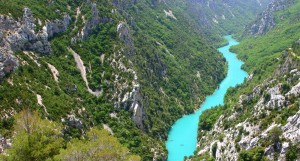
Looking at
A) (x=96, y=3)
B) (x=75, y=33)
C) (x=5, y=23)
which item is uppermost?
(x=96, y=3)

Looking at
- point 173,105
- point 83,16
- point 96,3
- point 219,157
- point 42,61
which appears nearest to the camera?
point 219,157

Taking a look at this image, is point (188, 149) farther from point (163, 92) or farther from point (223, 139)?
point (163, 92)

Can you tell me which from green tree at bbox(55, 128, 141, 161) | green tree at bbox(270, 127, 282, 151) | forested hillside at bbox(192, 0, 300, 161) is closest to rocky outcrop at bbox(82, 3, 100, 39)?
forested hillside at bbox(192, 0, 300, 161)

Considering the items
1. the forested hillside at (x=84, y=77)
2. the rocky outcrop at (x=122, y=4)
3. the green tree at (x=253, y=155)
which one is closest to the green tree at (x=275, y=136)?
the green tree at (x=253, y=155)

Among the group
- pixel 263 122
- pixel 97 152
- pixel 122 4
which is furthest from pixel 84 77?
pixel 122 4

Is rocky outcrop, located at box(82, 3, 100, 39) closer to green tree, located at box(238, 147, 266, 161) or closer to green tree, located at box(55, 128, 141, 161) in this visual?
green tree, located at box(238, 147, 266, 161)

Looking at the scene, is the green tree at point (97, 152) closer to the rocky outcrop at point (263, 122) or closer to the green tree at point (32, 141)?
the green tree at point (32, 141)

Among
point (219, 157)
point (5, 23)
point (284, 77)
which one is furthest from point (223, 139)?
point (5, 23)
